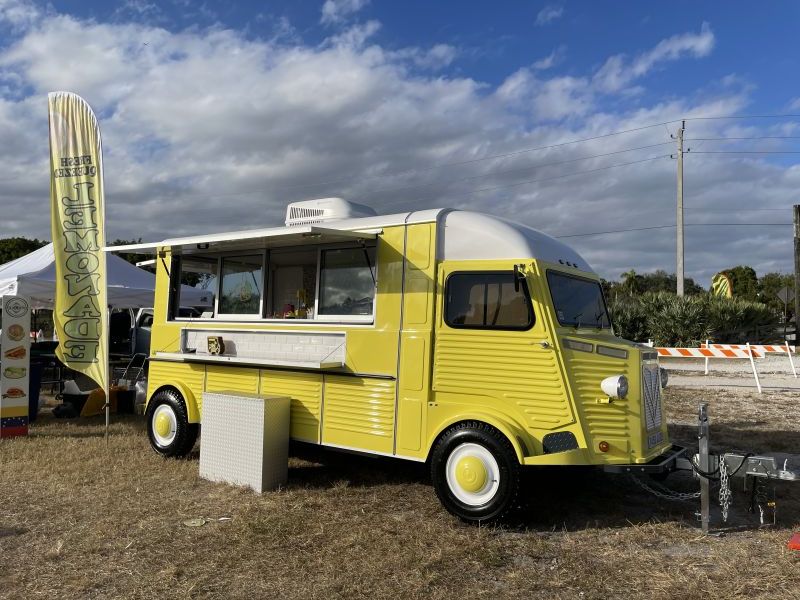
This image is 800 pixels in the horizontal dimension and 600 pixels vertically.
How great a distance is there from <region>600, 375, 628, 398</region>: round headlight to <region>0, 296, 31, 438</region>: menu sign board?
7.59 meters

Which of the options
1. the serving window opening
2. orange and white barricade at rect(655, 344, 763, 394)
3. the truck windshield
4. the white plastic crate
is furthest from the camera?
orange and white barricade at rect(655, 344, 763, 394)

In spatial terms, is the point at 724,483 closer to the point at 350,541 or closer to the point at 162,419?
the point at 350,541

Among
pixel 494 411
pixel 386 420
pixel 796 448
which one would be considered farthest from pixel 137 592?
pixel 796 448

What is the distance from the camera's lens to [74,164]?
812 centimetres

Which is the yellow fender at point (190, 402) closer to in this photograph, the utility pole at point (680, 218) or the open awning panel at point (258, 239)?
the open awning panel at point (258, 239)

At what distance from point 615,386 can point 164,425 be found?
506 centimetres

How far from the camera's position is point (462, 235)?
18.1 ft

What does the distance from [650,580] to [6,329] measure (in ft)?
27.8

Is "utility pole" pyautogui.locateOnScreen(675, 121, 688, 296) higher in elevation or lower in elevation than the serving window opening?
higher

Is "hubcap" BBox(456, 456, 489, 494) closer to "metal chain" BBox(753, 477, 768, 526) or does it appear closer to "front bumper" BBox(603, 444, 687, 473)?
"front bumper" BBox(603, 444, 687, 473)

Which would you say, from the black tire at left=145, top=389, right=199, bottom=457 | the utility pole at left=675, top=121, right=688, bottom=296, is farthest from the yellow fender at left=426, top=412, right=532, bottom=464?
the utility pole at left=675, top=121, right=688, bottom=296

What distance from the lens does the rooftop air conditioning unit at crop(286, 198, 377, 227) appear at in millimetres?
A: 6656

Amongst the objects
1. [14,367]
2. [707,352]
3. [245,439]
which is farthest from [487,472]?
[707,352]

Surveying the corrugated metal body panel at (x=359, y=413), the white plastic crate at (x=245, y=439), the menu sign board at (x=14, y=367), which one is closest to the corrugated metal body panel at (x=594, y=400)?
the corrugated metal body panel at (x=359, y=413)
